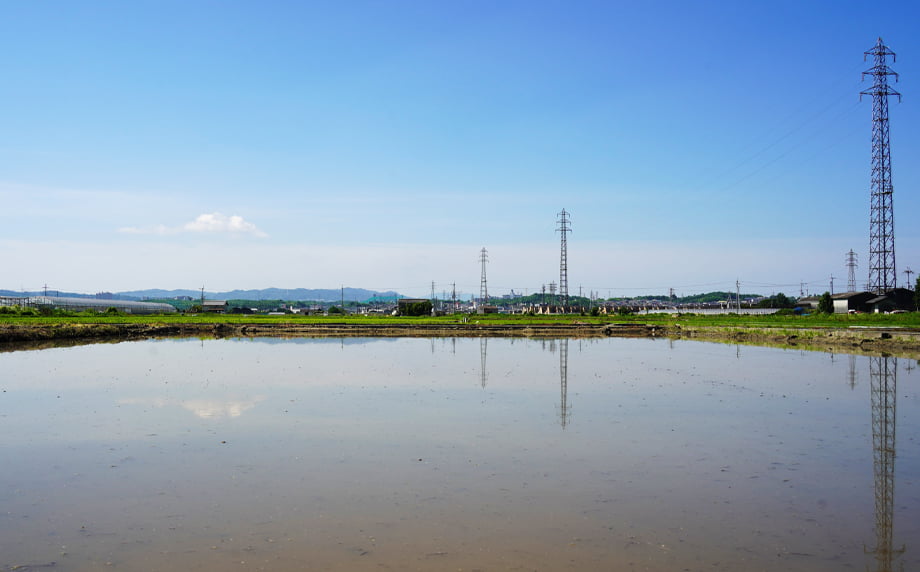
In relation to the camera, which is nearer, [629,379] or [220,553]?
[220,553]

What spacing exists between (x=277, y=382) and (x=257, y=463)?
30.6ft

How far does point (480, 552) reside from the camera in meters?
6.32

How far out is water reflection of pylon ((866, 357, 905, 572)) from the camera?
6375mm

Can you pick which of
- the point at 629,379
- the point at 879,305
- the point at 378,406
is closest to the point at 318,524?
the point at 378,406

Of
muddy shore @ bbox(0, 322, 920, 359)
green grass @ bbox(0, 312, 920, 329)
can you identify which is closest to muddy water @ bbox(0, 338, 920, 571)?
muddy shore @ bbox(0, 322, 920, 359)

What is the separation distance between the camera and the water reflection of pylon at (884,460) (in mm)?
6375

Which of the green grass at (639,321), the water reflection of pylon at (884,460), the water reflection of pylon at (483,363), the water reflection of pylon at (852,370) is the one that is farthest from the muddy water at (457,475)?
the green grass at (639,321)

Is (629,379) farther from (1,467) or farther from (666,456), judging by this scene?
(1,467)

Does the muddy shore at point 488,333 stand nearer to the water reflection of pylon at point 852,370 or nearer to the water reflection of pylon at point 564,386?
the water reflection of pylon at point 852,370

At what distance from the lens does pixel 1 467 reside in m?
9.29

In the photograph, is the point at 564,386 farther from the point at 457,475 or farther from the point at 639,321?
the point at 639,321

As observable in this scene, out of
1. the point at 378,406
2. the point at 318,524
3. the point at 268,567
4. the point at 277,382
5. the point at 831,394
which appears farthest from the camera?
the point at 277,382

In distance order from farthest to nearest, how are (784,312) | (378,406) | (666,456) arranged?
(784,312) < (378,406) < (666,456)

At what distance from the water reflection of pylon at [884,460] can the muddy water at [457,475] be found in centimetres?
4
